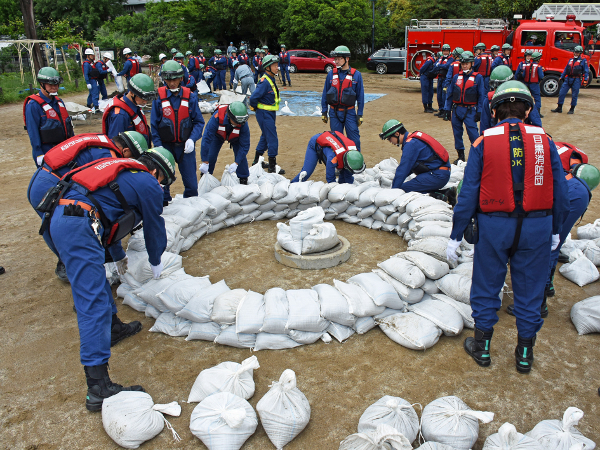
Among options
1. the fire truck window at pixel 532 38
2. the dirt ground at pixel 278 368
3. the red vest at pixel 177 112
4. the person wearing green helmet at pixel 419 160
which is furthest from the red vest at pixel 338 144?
the fire truck window at pixel 532 38

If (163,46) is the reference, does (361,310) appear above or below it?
below

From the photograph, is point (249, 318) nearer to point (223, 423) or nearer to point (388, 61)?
point (223, 423)

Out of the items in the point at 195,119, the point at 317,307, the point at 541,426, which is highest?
the point at 195,119

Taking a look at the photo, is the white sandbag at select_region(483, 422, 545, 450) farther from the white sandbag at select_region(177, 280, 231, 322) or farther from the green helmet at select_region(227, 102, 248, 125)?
the green helmet at select_region(227, 102, 248, 125)

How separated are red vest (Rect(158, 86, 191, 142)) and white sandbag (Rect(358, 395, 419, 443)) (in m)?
3.65

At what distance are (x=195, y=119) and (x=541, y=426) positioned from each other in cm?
428

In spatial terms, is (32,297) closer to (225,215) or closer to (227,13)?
(225,215)

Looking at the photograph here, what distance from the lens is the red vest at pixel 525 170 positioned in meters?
2.36

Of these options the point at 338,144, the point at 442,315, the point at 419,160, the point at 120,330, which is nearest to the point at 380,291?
the point at 442,315

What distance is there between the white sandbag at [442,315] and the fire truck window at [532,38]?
13.0 metres

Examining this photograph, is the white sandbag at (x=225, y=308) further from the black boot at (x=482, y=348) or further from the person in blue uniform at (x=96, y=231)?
the black boot at (x=482, y=348)

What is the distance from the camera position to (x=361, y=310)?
2979mm

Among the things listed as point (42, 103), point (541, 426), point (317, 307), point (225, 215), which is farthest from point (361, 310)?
point (42, 103)

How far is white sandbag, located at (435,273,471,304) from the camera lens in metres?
3.14
